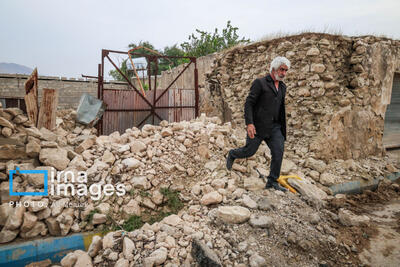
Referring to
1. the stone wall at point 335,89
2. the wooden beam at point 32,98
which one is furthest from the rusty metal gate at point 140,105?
the stone wall at point 335,89

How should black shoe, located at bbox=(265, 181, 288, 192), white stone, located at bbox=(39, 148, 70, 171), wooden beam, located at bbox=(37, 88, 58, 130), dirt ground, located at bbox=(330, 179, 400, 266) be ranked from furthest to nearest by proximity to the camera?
1. wooden beam, located at bbox=(37, 88, 58, 130)
2. white stone, located at bbox=(39, 148, 70, 171)
3. black shoe, located at bbox=(265, 181, 288, 192)
4. dirt ground, located at bbox=(330, 179, 400, 266)

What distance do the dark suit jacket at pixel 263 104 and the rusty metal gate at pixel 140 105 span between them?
11.9 feet

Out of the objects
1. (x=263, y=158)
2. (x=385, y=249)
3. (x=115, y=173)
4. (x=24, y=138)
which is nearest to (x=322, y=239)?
(x=385, y=249)

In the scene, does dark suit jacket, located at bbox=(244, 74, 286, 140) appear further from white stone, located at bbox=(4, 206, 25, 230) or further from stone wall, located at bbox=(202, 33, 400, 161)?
white stone, located at bbox=(4, 206, 25, 230)

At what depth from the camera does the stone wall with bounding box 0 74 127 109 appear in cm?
1083

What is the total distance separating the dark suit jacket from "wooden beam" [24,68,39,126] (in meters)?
3.79

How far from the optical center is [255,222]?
242cm

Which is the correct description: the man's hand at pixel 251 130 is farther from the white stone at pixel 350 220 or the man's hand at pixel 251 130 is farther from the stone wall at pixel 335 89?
the stone wall at pixel 335 89

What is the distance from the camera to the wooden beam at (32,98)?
411cm

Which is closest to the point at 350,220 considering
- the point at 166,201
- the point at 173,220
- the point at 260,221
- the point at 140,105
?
the point at 260,221

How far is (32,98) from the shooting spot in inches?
164

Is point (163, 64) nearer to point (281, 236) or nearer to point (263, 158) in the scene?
point (263, 158)

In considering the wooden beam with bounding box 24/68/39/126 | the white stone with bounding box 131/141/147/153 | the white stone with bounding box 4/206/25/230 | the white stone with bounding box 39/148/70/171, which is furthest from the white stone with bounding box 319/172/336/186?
the wooden beam with bounding box 24/68/39/126

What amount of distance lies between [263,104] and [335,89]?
8.41ft
